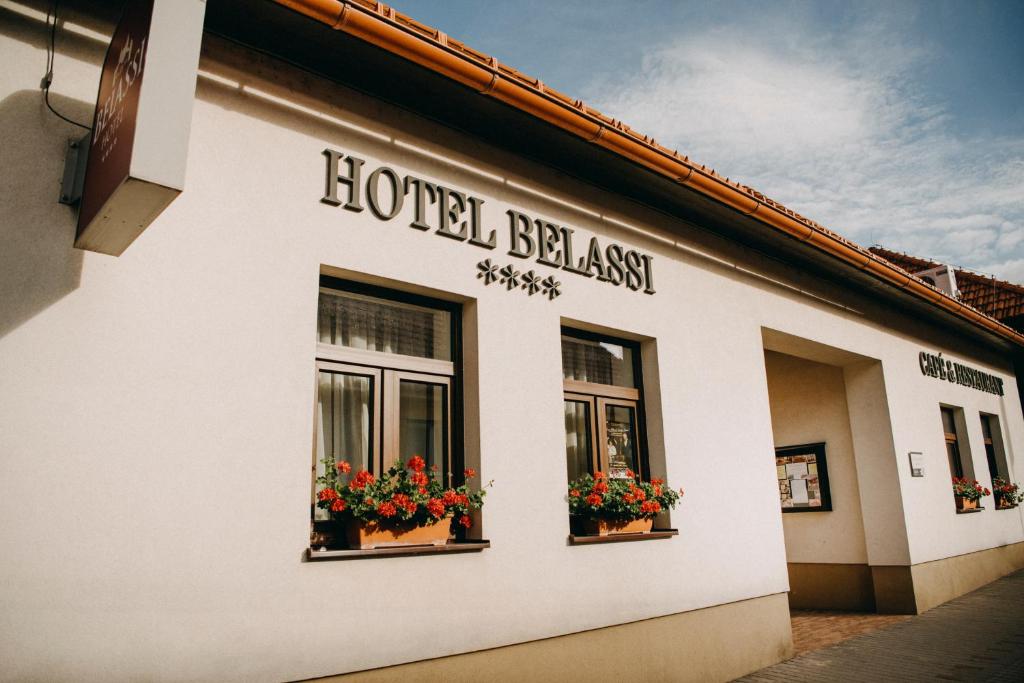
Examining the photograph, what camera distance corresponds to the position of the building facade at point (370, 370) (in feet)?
10.7

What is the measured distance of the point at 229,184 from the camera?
3.96 m

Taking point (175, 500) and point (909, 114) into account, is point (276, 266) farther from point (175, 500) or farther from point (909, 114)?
point (909, 114)

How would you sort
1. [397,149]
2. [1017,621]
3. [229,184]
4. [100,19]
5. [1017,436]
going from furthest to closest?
[1017,436], [1017,621], [397,149], [229,184], [100,19]

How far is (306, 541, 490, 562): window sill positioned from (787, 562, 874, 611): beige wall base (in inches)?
291

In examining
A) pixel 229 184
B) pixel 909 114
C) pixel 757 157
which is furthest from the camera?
pixel 909 114

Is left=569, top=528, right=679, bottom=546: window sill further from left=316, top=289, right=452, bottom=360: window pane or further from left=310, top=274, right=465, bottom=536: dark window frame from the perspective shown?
left=316, top=289, right=452, bottom=360: window pane

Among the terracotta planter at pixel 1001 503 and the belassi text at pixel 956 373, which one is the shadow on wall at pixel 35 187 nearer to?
the belassi text at pixel 956 373

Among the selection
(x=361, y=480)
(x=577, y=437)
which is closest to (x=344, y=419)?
(x=361, y=480)

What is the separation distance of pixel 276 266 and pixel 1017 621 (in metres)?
9.09

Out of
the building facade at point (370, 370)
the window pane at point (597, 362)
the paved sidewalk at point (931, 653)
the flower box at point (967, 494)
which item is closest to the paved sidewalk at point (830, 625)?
the paved sidewalk at point (931, 653)

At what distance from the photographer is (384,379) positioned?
15.1ft

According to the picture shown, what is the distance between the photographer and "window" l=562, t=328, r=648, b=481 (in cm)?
570

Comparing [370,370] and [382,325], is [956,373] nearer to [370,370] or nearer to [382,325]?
[382,325]

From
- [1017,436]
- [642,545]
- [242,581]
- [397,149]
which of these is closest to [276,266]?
[397,149]
